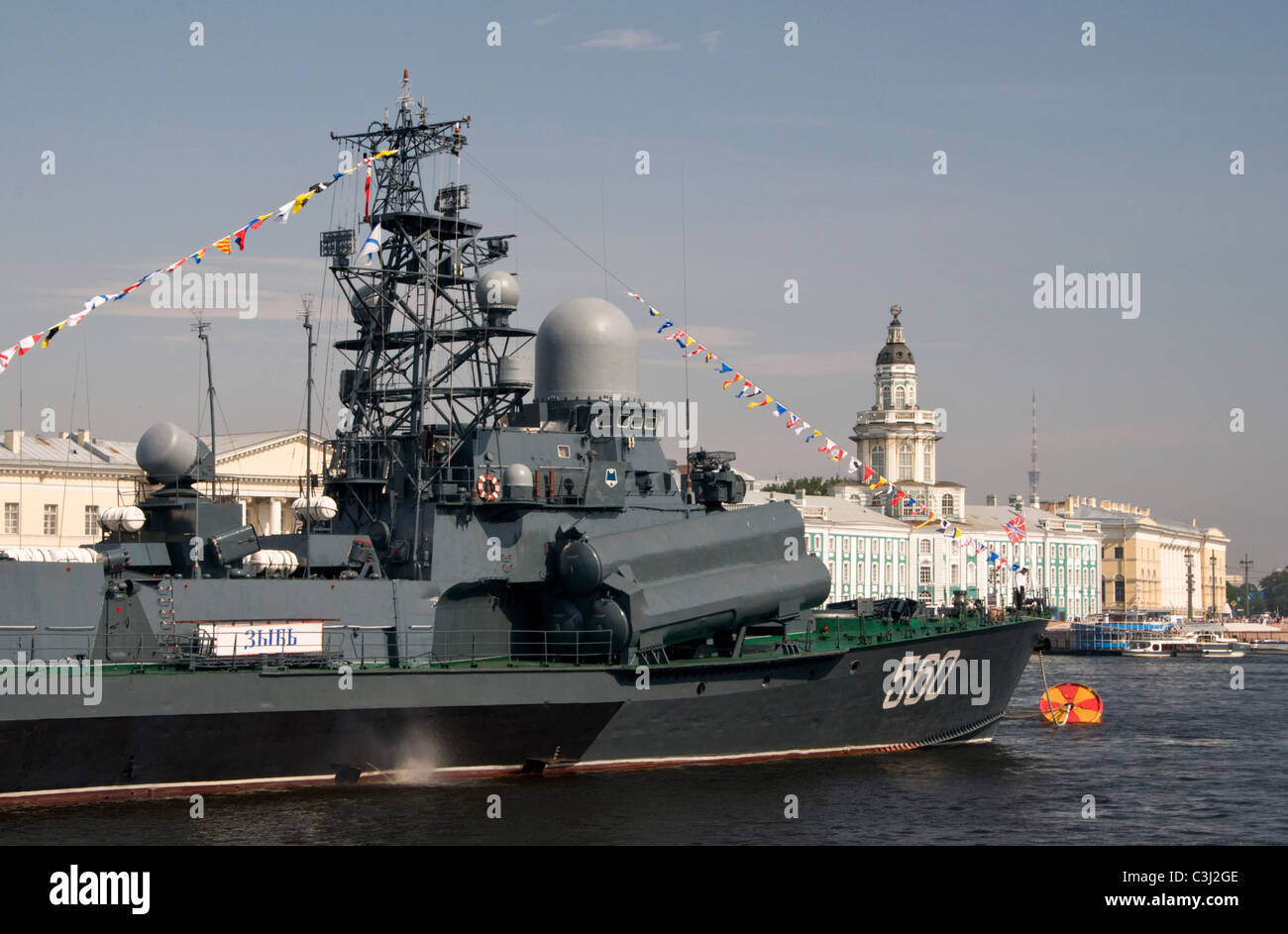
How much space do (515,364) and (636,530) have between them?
5161 millimetres

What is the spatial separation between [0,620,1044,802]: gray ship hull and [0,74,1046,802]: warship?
4cm

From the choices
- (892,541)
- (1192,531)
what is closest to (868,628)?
(892,541)

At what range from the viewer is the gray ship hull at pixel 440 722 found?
2245cm

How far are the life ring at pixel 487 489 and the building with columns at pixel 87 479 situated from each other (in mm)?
31952

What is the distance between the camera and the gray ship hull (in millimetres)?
22453

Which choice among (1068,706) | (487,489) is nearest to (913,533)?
(1068,706)

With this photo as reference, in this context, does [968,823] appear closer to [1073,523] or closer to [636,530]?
[636,530]

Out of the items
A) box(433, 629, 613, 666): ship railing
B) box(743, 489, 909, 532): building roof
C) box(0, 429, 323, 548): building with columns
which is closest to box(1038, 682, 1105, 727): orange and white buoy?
box(433, 629, 613, 666): ship railing

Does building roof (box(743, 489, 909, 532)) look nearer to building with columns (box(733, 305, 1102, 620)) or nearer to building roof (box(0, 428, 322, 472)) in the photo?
building with columns (box(733, 305, 1102, 620))

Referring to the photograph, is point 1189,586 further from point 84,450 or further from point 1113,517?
point 84,450

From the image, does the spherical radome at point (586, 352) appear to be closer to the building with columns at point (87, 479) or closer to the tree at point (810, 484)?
the building with columns at point (87, 479)

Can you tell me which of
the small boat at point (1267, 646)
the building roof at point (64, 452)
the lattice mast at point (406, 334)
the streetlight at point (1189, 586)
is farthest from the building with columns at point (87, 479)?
the streetlight at point (1189, 586)
